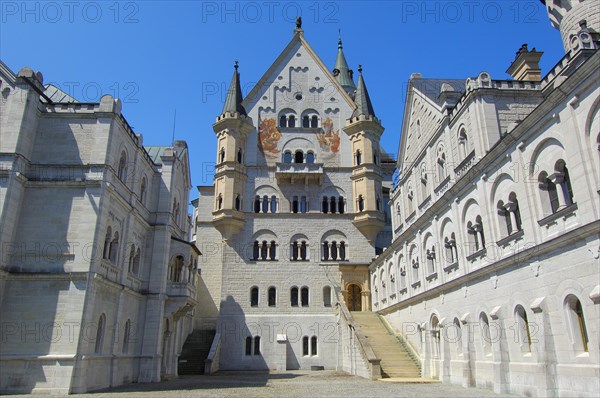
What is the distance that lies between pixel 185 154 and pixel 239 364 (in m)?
18.7

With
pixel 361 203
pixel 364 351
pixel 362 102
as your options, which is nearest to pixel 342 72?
pixel 362 102

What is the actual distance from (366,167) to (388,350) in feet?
64.6

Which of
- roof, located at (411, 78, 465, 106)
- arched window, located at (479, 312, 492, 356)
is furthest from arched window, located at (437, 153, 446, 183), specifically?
arched window, located at (479, 312, 492, 356)

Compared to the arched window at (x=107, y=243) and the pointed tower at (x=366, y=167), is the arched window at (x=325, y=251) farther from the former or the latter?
the arched window at (x=107, y=243)

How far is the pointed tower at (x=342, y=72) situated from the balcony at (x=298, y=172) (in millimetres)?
25983

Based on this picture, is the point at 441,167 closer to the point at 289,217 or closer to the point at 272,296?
the point at 289,217

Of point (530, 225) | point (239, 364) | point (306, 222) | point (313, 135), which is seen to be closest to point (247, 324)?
point (239, 364)

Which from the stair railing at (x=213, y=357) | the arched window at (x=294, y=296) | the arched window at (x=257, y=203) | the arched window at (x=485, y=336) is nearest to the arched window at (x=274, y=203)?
the arched window at (x=257, y=203)

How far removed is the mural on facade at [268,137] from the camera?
4616cm

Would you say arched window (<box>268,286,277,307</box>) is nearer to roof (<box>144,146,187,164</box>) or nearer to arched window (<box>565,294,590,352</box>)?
roof (<box>144,146,187,164</box>)

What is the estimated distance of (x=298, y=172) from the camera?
4406cm

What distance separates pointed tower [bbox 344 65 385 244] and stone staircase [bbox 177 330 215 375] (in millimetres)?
17413

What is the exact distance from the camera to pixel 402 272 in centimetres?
3266

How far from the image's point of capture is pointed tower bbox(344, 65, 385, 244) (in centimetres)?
4319
